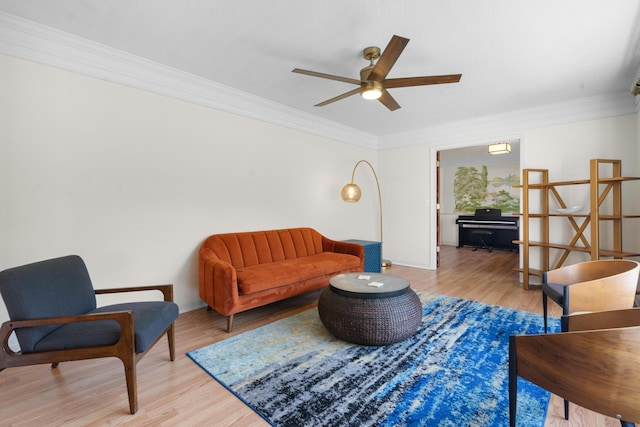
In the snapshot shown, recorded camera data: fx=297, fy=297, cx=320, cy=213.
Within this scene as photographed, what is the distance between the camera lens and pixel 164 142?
10.5 ft

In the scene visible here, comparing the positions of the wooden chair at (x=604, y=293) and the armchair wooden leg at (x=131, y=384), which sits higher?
the wooden chair at (x=604, y=293)

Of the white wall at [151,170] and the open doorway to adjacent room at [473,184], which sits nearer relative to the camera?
the white wall at [151,170]

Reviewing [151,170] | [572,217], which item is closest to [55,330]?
[151,170]

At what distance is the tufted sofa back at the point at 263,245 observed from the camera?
3.47 metres

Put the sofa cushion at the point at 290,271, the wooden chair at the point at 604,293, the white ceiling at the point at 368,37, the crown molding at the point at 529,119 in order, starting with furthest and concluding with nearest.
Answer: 1. the crown molding at the point at 529,119
2. the sofa cushion at the point at 290,271
3. the white ceiling at the point at 368,37
4. the wooden chair at the point at 604,293

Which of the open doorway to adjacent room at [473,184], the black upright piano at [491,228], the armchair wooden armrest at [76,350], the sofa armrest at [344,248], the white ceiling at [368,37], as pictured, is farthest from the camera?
the open doorway to adjacent room at [473,184]

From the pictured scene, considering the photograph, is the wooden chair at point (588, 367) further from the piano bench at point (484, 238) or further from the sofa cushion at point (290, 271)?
the piano bench at point (484, 238)

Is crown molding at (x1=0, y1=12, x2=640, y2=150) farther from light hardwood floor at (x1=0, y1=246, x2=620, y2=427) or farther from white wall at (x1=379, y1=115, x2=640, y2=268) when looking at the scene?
light hardwood floor at (x1=0, y1=246, x2=620, y2=427)

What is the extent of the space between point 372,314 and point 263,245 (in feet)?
6.28

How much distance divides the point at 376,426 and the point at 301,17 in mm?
2767

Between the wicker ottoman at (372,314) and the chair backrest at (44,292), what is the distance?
72.0 inches

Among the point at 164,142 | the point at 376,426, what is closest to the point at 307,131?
the point at 164,142

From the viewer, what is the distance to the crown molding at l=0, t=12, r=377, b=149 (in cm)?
238

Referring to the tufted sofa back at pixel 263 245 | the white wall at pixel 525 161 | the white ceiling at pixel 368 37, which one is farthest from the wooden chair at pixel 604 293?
the tufted sofa back at pixel 263 245
